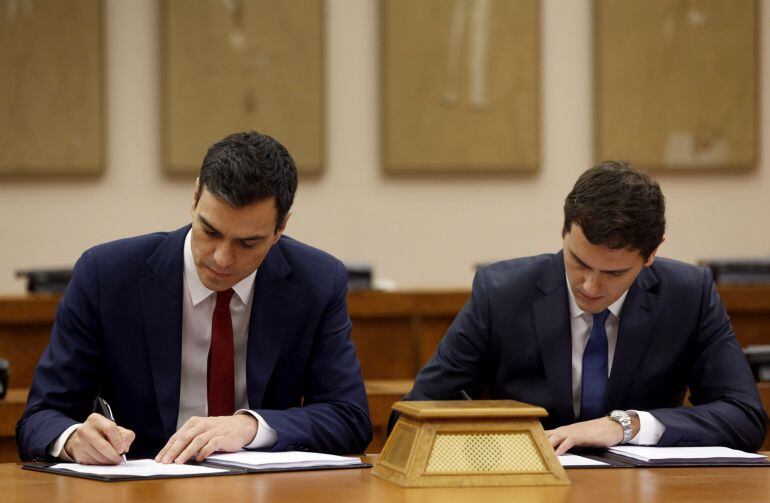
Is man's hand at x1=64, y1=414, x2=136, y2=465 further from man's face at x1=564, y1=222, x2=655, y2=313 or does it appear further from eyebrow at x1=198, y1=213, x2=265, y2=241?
man's face at x1=564, y1=222, x2=655, y2=313

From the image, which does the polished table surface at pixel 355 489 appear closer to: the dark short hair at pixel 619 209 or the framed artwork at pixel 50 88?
the dark short hair at pixel 619 209

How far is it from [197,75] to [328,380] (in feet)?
8.88

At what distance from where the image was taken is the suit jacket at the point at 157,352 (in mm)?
2613

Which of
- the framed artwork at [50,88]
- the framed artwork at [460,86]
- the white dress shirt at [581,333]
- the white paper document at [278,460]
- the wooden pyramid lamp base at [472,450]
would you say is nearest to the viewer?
the wooden pyramid lamp base at [472,450]

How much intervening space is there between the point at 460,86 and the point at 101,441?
11.3ft

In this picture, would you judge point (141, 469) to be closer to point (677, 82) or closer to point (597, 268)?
point (597, 268)

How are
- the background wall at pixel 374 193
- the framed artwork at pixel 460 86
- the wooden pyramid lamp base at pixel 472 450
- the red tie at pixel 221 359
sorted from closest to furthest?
the wooden pyramid lamp base at pixel 472 450, the red tie at pixel 221 359, the background wall at pixel 374 193, the framed artwork at pixel 460 86

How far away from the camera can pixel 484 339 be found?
9.33 ft

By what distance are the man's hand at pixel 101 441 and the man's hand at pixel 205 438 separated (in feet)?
0.29

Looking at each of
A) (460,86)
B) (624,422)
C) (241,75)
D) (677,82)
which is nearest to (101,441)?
(624,422)

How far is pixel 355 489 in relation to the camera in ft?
6.46

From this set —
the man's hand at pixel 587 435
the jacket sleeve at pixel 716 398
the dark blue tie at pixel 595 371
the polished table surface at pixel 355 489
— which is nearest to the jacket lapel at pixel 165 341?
the polished table surface at pixel 355 489

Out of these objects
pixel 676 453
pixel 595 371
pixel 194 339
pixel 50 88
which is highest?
pixel 50 88

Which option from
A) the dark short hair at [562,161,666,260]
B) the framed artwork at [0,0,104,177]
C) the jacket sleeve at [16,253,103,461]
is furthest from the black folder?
the framed artwork at [0,0,104,177]
